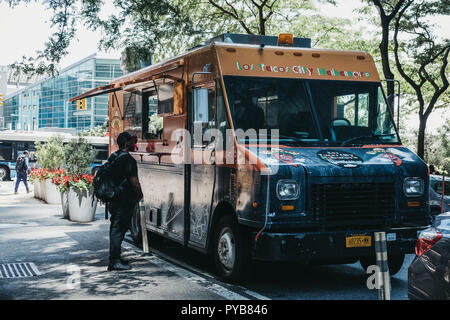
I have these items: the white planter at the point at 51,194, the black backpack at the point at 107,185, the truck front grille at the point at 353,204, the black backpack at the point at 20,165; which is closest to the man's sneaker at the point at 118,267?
the black backpack at the point at 107,185

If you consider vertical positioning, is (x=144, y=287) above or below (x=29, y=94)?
A: below

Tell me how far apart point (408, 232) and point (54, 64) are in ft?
32.6

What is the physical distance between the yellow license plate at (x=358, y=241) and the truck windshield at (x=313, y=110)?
135cm

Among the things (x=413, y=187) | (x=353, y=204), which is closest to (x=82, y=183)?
(x=353, y=204)

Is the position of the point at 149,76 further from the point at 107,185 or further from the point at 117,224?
the point at 117,224

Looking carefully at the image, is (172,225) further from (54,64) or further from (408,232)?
(54,64)

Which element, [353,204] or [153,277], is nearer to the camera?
[353,204]

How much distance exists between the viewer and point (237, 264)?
25.0ft

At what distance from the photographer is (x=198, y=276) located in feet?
27.6

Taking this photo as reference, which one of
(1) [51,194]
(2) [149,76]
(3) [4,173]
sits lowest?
(3) [4,173]

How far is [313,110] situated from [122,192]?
2.87 metres

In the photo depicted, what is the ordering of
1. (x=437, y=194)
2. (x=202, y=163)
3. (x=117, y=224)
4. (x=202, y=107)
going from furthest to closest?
(x=437, y=194) → (x=117, y=224) → (x=202, y=163) → (x=202, y=107)

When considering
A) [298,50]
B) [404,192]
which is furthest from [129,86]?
[404,192]

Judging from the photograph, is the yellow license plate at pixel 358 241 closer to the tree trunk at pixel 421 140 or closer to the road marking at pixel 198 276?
the road marking at pixel 198 276
